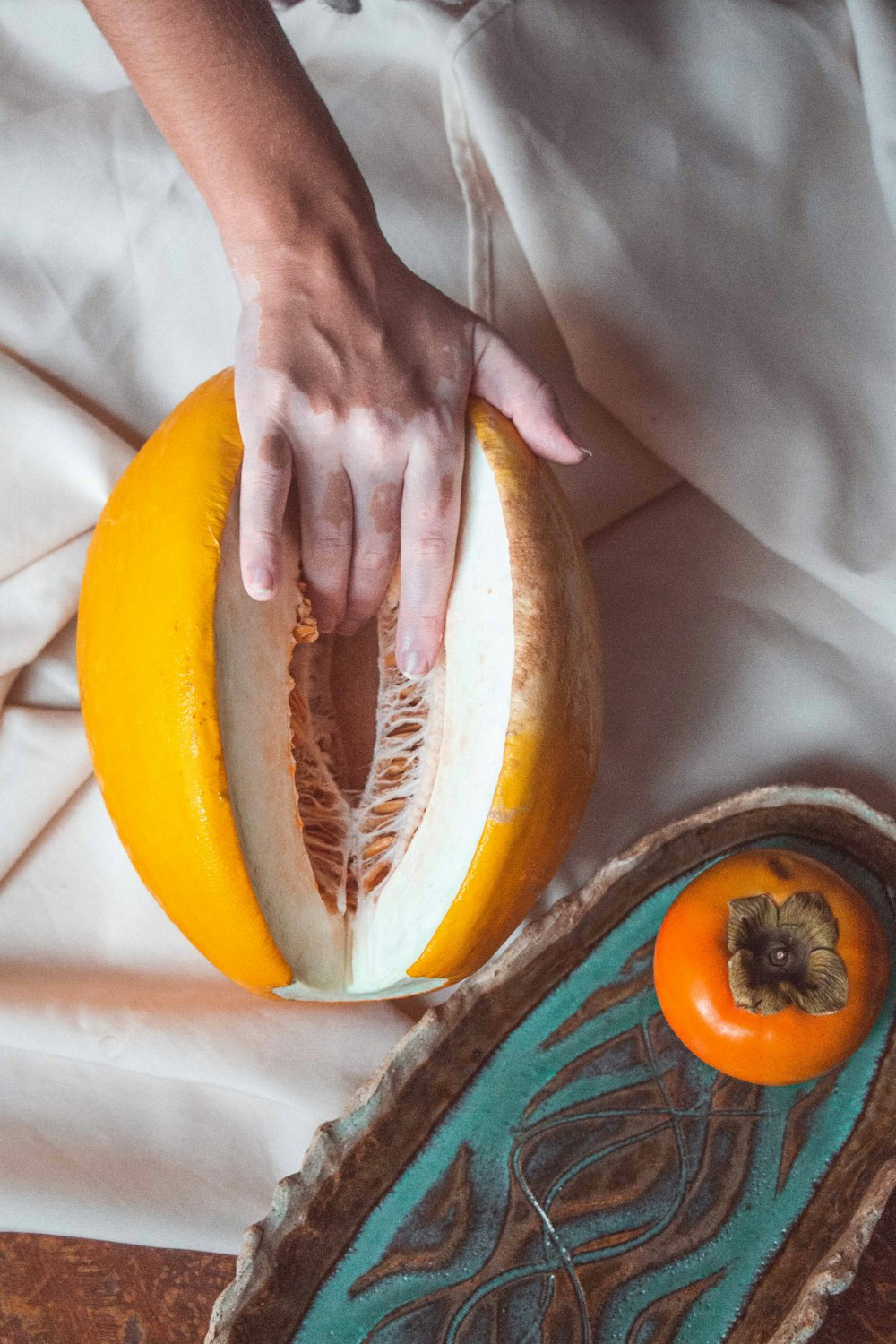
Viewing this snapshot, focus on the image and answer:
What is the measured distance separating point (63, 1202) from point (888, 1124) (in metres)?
0.48

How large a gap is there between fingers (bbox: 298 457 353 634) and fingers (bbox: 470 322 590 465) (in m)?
0.09

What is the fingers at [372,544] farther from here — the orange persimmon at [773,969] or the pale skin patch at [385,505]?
the orange persimmon at [773,969]

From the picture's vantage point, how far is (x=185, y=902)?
506 mm

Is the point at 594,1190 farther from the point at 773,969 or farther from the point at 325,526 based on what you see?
the point at 325,526

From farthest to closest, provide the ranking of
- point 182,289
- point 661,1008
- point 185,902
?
point 182,289 < point 661,1008 < point 185,902

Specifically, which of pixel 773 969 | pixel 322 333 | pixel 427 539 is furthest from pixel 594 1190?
pixel 322 333

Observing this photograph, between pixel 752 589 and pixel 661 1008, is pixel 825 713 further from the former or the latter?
pixel 661 1008

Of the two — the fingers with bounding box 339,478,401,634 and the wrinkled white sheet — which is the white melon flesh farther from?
the wrinkled white sheet

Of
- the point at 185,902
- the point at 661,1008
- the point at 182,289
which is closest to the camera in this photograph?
the point at 185,902

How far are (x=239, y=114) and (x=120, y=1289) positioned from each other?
0.66m

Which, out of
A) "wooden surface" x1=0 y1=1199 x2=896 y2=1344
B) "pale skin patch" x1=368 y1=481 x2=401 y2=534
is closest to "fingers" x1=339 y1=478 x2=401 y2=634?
"pale skin patch" x1=368 y1=481 x2=401 y2=534

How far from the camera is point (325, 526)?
1.76ft

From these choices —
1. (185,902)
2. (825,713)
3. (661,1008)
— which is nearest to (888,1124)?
(661,1008)

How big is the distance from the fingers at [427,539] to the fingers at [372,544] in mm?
11
